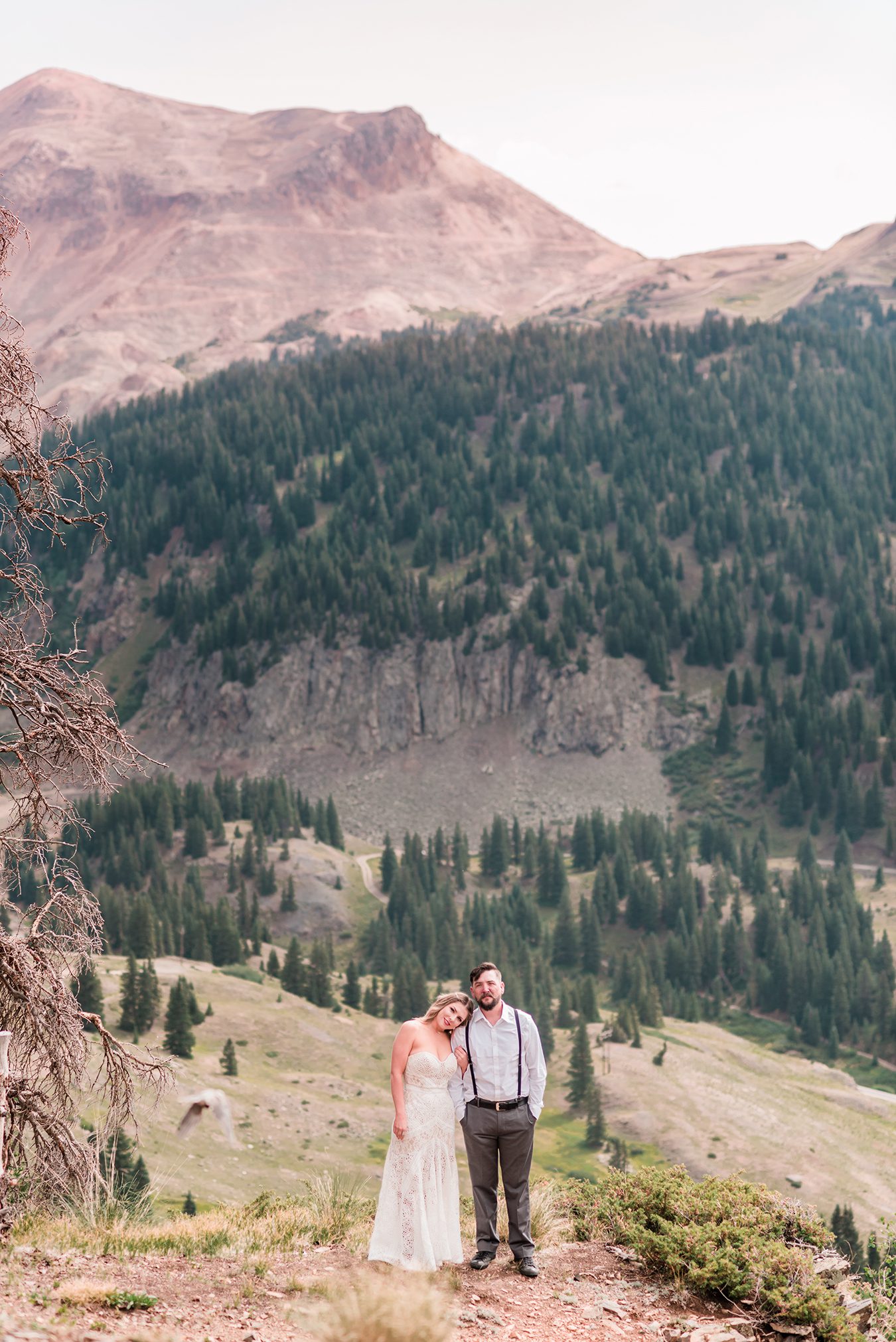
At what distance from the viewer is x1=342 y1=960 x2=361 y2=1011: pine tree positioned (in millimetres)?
128625

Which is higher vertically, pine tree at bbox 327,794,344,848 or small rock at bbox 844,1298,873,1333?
small rock at bbox 844,1298,873,1333

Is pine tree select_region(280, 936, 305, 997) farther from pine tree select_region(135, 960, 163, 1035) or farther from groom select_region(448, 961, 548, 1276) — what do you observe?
groom select_region(448, 961, 548, 1276)

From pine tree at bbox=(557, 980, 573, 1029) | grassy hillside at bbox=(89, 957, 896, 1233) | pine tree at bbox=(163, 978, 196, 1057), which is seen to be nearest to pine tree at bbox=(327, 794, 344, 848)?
pine tree at bbox=(557, 980, 573, 1029)

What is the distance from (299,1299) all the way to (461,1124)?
10.4ft

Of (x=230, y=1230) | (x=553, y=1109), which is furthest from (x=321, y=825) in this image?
(x=230, y=1230)

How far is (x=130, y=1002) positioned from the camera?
89.6m

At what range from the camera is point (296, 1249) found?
62.6 ft

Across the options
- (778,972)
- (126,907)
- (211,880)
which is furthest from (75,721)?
(211,880)

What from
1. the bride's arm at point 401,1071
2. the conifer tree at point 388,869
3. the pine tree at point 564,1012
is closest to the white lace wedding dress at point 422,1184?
the bride's arm at point 401,1071

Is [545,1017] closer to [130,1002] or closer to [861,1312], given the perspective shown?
[130,1002]

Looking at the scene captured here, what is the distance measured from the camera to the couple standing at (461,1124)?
17.2 meters

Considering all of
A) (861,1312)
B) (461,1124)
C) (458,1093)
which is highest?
(458,1093)

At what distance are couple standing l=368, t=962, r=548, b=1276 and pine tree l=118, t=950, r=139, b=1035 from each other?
248 ft

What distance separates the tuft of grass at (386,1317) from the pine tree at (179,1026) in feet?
243
